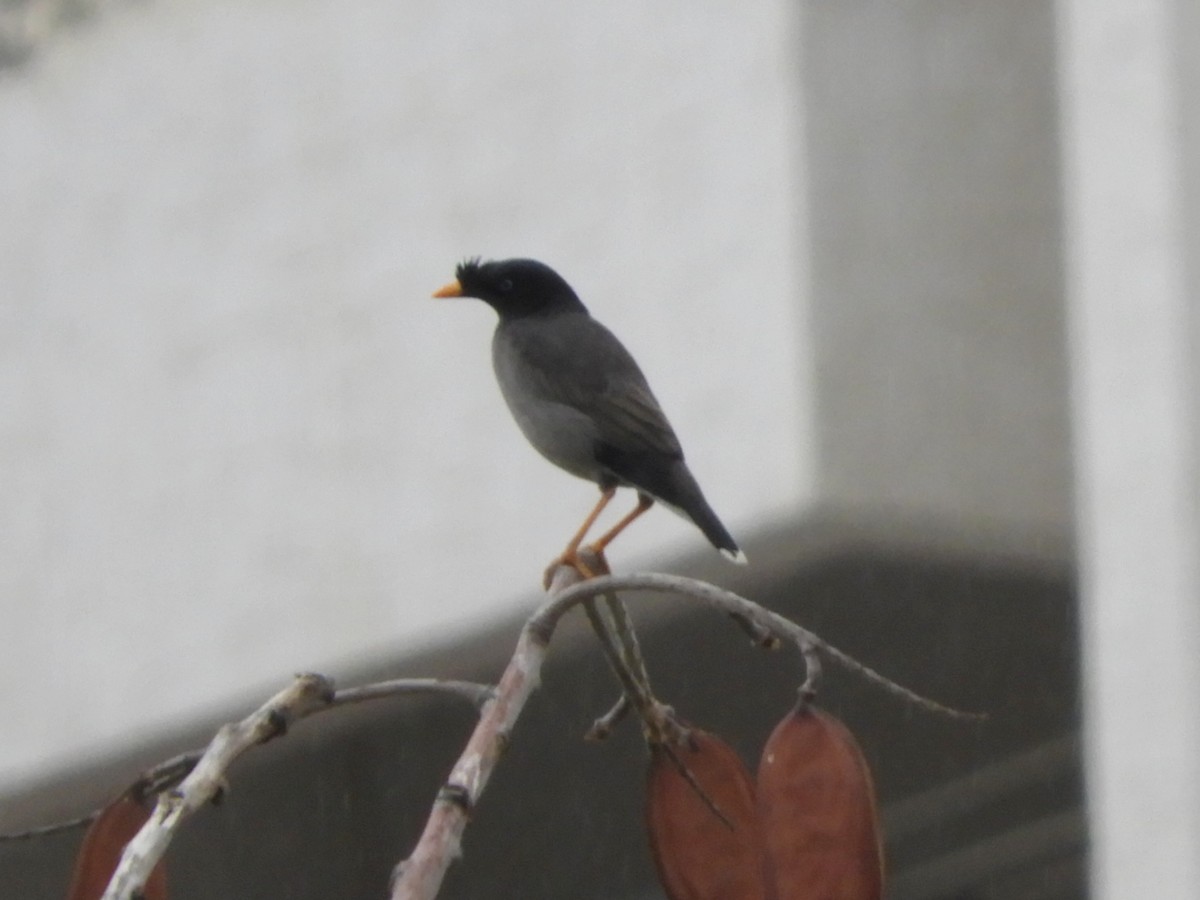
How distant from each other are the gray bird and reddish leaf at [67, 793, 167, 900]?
1.55m

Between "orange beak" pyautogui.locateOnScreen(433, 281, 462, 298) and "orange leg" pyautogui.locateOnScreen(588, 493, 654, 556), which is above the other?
"orange beak" pyautogui.locateOnScreen(433, 281, 462, 298)

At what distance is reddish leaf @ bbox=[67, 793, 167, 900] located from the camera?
1865mm

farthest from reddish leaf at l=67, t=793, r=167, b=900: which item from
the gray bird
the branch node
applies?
the gray bird

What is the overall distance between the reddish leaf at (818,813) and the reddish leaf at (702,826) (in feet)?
0.43

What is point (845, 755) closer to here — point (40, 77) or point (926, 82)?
point (926, 82)

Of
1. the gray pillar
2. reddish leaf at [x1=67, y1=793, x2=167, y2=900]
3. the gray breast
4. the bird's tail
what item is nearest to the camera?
reddish leaf at [x1=67, y1=793, x2=167, y2=900]

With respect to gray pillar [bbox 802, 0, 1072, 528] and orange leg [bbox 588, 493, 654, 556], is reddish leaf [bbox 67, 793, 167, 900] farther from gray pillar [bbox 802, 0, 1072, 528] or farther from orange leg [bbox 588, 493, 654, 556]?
gray pillar [bbox 802, 0, 1072, 528]

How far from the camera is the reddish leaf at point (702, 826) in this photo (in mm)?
1921

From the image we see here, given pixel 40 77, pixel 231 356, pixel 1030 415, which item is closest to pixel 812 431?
pixel 1030 415

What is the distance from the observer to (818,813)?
1711 mm

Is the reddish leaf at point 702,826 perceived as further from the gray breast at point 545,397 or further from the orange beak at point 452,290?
the orange beak at point 452,290

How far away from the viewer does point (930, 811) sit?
35.1 ft

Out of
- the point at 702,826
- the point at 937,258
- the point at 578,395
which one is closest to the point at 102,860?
the point at 702,826

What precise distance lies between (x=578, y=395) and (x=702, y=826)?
6.80 ft
